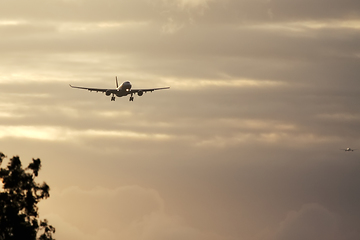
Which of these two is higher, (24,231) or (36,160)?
(36,160)

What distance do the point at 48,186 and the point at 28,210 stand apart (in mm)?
6030

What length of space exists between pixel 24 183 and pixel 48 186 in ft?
15.7

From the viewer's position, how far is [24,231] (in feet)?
455

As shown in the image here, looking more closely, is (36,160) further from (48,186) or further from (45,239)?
(45,239)

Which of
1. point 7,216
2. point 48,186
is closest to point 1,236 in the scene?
point 7,216

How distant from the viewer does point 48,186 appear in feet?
479

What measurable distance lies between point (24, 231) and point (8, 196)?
25.4 ft

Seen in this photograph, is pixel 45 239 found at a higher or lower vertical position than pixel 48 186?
lower

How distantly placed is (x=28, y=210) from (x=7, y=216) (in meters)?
4.88

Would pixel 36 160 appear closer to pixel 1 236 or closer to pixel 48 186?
pixel 48 186

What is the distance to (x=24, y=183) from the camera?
144 m

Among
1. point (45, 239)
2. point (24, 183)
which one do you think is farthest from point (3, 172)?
point (45, 239)

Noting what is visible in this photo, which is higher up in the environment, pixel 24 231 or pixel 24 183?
pixel 24 183

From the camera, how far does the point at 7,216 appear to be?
139 metres
